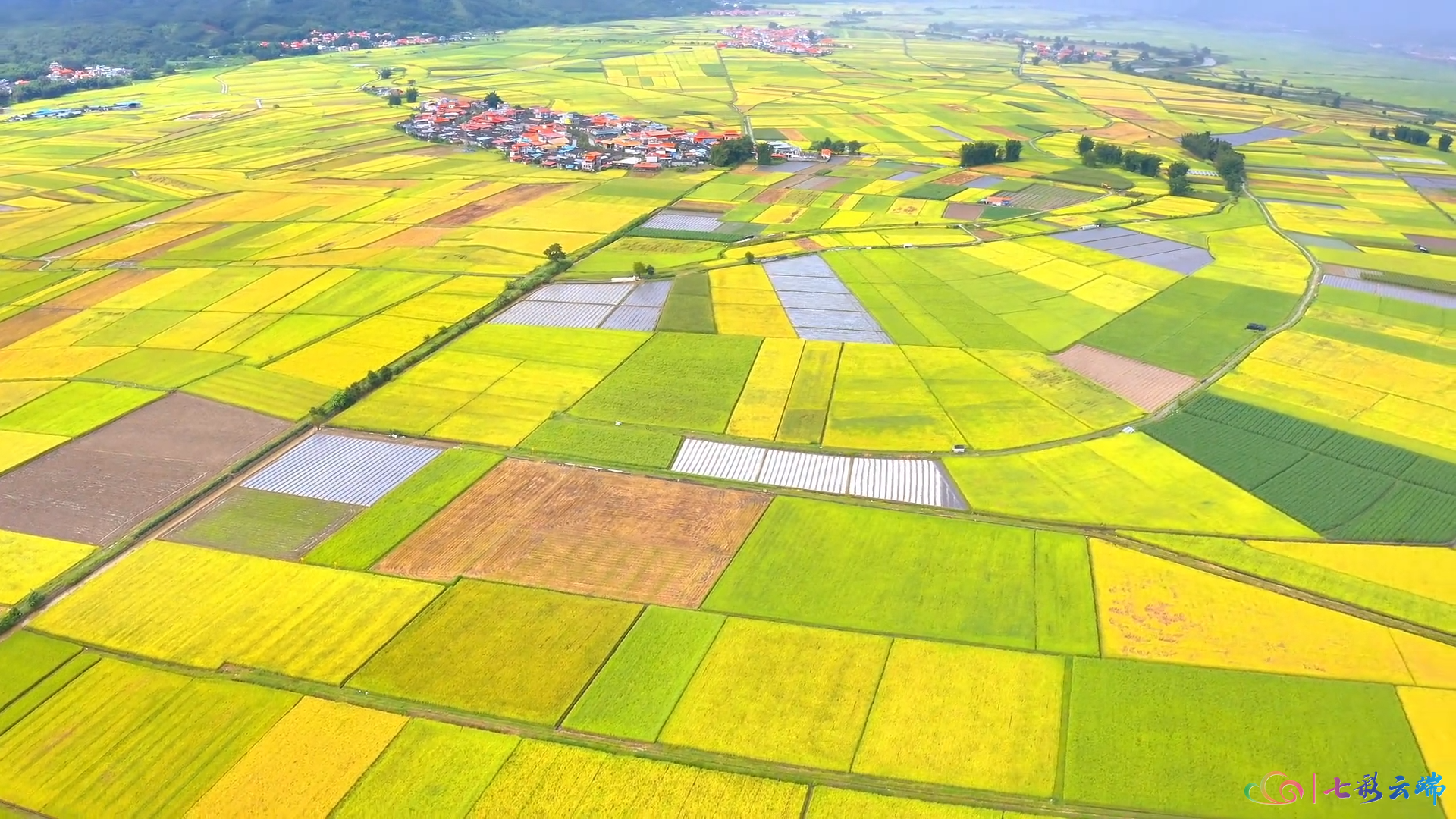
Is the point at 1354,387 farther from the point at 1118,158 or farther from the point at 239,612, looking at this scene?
the point at 1118,158

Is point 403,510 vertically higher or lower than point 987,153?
lower

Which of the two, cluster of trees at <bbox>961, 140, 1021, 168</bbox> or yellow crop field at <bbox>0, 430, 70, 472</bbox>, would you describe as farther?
cluster of trees at <bbox>961, 140, 1021, 168</bbox>

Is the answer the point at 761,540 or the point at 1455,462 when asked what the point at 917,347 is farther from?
the point at 1455,462

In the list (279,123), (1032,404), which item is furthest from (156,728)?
(279,123)

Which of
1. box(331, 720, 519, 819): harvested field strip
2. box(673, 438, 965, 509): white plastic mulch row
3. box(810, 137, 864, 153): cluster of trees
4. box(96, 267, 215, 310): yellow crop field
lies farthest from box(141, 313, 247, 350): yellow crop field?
box(810, 137, 864, 153): cluster of trees

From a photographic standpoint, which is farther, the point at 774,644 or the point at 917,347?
the point at 917,347

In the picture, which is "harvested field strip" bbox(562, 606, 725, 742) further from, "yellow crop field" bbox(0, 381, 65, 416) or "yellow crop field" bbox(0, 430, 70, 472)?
"yellow crop field" bbox(0, 381, 65, 416)

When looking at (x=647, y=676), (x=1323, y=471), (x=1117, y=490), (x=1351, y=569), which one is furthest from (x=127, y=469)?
(x=1323, y=471)
